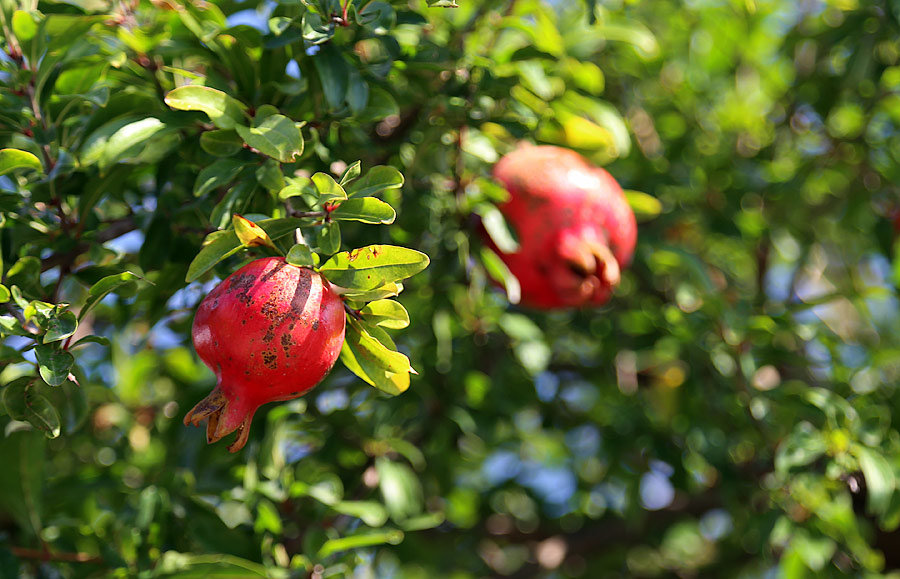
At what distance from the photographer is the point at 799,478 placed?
1767 millimetres

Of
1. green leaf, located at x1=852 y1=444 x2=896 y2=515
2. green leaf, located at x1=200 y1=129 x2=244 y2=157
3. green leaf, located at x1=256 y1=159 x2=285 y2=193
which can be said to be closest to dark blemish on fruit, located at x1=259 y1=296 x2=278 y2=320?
green leaf, located at x1=256 y1=159 x2=285 y2=193

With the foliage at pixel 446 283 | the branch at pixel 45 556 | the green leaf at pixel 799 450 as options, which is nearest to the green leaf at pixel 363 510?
the foliage at pixel 446 283

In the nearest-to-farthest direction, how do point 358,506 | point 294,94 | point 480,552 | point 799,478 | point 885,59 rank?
point 294,94
point 358,506
point 799,478
point 885,59
point 480,552

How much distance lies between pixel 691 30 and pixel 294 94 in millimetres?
1512

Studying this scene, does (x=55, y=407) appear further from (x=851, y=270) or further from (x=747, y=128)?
(x=851, y=270)

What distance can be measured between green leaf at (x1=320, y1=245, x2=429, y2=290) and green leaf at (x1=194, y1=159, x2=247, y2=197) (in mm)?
244

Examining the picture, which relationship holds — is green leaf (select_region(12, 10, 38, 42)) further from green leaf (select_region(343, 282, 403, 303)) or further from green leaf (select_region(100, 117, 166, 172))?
green leaf (select_region(343, 282, 403, 303))

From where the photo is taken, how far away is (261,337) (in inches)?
38.8

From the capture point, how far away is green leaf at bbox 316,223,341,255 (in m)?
1.08

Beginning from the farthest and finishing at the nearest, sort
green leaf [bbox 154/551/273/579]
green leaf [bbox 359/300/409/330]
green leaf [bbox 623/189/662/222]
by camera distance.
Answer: green leaf [bbox 623/189/662/222] < green leaf [bbox 154/551/273/579] < green leaf [bbox 359/300/409/330]

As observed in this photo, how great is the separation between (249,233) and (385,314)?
0.63 feet

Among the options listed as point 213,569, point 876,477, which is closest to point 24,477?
point 213,569

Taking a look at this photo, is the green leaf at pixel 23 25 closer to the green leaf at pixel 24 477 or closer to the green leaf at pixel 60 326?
the green leaf at pixel 60 326

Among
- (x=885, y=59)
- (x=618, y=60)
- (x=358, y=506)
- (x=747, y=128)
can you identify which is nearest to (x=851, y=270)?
(x=747, y=128)
